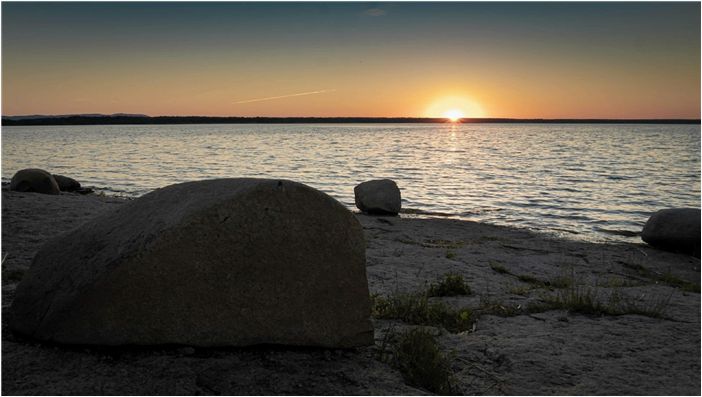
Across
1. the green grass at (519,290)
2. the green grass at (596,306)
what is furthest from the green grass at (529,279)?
the green grass at (596,306)

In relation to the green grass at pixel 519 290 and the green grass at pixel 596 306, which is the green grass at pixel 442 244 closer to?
the green grass at pixel 519 290

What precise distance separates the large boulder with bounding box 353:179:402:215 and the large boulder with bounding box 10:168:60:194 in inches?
382

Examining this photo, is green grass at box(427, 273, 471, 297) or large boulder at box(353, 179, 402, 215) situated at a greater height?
green grass at box(427, 273, 471, 297)

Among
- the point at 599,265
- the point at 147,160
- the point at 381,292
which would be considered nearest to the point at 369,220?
the point at 599,265

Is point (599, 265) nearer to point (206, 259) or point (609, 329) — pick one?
point (609, 329)

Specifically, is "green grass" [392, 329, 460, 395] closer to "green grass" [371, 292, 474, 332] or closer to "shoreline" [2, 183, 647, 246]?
"green grass" [371, 292, 474, 332]

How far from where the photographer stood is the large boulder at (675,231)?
12367 millimetres

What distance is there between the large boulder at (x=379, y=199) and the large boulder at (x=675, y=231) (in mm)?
6884

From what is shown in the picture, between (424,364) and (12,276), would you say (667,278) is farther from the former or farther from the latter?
(12,276)

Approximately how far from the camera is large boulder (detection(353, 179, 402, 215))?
645 inches

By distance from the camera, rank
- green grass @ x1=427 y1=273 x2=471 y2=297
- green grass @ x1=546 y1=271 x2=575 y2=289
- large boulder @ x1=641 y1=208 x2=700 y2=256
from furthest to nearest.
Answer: large boulder @ x1=641 y1=208 x2=700 y2=256, green grass @ x1=546 y1=271 x2=575 y2=289, green grass @ x1=427 y1=273 x2=471 y2=297

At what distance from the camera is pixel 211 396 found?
3.46 m

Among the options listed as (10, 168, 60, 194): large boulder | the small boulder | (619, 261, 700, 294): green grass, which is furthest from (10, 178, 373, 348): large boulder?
the small boulder

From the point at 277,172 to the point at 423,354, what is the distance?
95.2 feet
